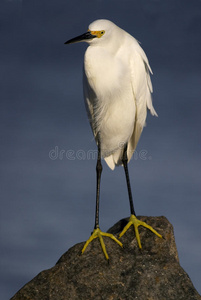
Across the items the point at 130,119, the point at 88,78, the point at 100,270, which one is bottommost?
the point at 100,270

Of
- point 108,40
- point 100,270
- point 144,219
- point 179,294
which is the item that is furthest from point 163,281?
point 108,40

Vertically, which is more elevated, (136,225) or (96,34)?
(96,34)

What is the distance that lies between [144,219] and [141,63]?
1.78 m

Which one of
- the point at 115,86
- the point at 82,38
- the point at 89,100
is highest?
the point at 82,38

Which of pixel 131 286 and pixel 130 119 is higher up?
pixel 130 119

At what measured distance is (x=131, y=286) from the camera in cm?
405

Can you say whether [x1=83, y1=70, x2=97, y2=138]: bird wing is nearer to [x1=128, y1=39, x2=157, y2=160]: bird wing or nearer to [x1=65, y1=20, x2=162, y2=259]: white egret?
[x1=65, y1=20, x2=162, y2=259]: white egret

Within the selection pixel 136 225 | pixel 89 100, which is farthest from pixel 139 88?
pixel 136 225

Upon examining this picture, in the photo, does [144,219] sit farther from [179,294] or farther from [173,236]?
[179,294]

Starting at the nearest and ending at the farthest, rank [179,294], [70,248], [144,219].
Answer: [179,294] → [70,248] → [144,219]

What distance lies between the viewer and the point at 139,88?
16.2 ft

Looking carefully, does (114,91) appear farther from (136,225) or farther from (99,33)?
(136,225)

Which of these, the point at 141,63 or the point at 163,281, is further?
the point at 141,63

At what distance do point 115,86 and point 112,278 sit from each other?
2.00m
